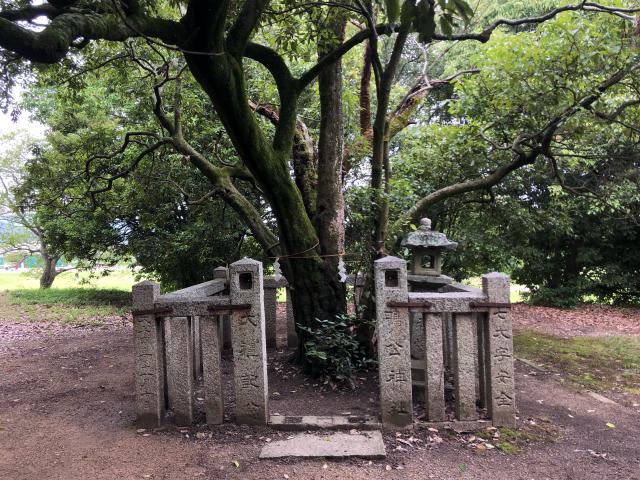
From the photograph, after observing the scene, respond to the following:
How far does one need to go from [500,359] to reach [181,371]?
9.59 feet

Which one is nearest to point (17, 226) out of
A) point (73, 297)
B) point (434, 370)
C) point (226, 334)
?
point (73, 297)

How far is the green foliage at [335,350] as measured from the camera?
529cm

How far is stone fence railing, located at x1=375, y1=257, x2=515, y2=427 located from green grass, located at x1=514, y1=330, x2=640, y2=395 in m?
2.34

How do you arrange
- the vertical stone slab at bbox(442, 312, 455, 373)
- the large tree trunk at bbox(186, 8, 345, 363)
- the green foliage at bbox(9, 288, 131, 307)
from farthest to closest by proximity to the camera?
the green foliage at bbox(9, 288, 131, 307), the vertical stone slab at bbox(442, 312, 455, 373), the large tree trunk at bbox(186, 8, 345, 363)

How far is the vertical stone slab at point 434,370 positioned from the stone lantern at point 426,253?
100 cm

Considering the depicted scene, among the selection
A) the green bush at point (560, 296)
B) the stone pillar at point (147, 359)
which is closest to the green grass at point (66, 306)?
the stone pillar at point (147, 359)

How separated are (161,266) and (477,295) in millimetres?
9386

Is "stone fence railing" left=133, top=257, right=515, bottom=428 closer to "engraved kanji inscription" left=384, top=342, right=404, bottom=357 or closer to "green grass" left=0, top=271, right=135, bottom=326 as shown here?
"engraved kanji inscription" left=384, top=342, right=404, bottom=357

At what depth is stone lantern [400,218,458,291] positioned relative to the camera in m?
4.95

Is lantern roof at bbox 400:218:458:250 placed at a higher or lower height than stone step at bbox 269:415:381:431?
higher

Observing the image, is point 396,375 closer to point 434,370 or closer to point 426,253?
point 434,370

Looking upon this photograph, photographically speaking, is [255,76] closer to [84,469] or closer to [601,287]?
[84,469]

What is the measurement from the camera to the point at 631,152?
10.9 m

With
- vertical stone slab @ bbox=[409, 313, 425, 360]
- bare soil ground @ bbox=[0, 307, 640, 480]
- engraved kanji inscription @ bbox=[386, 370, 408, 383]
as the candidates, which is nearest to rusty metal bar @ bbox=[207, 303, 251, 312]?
bare soil ground @ bbox=[0, 307, 640, 480]
